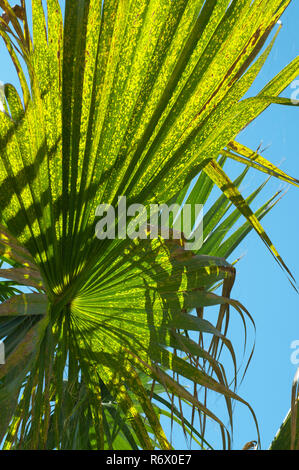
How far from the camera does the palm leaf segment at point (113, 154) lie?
98 centimetres

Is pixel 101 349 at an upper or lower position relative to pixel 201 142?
lower

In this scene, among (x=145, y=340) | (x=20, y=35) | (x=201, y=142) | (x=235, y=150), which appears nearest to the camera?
(x=20, y=35)

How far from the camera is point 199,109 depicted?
1042 millimetres

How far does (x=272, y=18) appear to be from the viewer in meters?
1.05

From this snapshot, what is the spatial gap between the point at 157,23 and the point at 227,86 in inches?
7.3

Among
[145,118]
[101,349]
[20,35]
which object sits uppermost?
[20,35]

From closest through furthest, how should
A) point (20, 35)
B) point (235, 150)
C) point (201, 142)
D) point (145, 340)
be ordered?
point (20, 35) → point (201, 142) → point (145, 340) → point (235, 150)

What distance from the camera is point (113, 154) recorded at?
1.04 metres

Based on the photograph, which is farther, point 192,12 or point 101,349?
point 101,349

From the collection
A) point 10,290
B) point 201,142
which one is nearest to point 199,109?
point 201,142

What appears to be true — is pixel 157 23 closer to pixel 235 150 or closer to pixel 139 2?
pixel 139 2

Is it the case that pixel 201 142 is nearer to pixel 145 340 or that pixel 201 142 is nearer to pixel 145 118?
pixel 145 118

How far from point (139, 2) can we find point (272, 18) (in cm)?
28

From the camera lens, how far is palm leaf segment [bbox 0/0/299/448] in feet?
3.22
